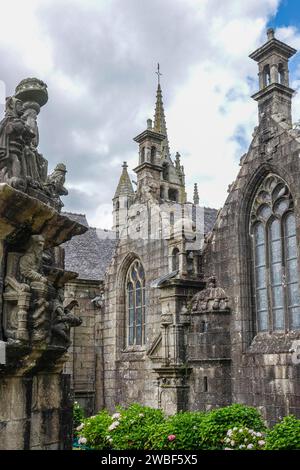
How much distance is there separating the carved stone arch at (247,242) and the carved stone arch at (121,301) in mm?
5314

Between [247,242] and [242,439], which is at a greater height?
[247,242]

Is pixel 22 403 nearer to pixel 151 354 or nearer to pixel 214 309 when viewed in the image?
pixel 214 309

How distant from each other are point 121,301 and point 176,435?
9227 millimetres

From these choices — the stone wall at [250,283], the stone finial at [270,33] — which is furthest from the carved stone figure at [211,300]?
the stone finial at [270,33]

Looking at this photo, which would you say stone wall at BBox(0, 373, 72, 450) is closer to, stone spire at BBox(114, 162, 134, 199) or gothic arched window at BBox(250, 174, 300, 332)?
gothic arched window at BBox(250, 174, 300, 332)

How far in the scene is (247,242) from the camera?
12.3 m

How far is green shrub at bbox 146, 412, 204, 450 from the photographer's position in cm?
809

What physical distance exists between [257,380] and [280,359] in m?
0.86

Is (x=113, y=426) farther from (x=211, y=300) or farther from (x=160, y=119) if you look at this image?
(x=160, y=119)

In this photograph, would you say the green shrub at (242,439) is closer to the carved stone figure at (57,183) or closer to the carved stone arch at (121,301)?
the carved stone figure at (57,183)

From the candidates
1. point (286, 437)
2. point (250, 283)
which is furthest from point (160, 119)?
point (286, 437)

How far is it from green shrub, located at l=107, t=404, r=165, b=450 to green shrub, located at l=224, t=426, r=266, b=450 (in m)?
1.36

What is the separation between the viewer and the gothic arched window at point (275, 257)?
1100 centimetres
